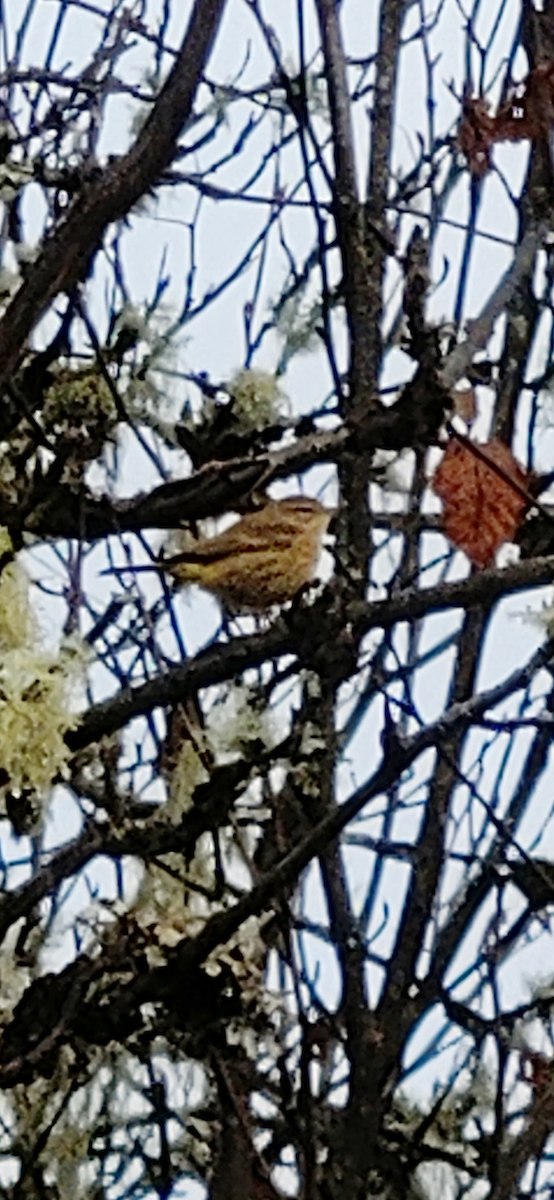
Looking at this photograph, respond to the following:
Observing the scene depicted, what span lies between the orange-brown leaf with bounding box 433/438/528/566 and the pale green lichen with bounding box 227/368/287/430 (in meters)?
0.18

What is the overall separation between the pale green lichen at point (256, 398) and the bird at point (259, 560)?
68mm

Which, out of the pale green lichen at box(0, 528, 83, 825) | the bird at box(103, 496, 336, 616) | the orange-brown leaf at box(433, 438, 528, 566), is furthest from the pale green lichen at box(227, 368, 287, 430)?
the pale green lichen at box(0, 528, 83, 825)

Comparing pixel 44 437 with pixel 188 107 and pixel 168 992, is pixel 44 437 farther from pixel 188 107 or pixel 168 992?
pixel 168 992

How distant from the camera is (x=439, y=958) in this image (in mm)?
1629

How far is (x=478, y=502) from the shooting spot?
1.21 m

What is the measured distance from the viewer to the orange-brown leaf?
1193 mm

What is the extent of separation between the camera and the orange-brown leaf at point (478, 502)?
47.0 inches

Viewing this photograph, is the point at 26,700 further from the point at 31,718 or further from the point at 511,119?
the point at 511,119

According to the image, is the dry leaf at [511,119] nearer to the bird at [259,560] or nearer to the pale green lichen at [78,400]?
the bird at [259,560]

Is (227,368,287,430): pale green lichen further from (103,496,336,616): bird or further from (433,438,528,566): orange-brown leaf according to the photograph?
(433,438,528,566): orange-brown leaf

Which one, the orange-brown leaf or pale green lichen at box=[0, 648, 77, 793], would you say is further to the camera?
the orange-brown leaf

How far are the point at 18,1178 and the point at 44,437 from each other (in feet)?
2.87

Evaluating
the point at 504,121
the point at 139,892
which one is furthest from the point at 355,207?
the point at 139,892

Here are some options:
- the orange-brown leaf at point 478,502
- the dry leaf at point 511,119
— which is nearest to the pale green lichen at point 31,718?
the orange-brown leaf at point 478,502
